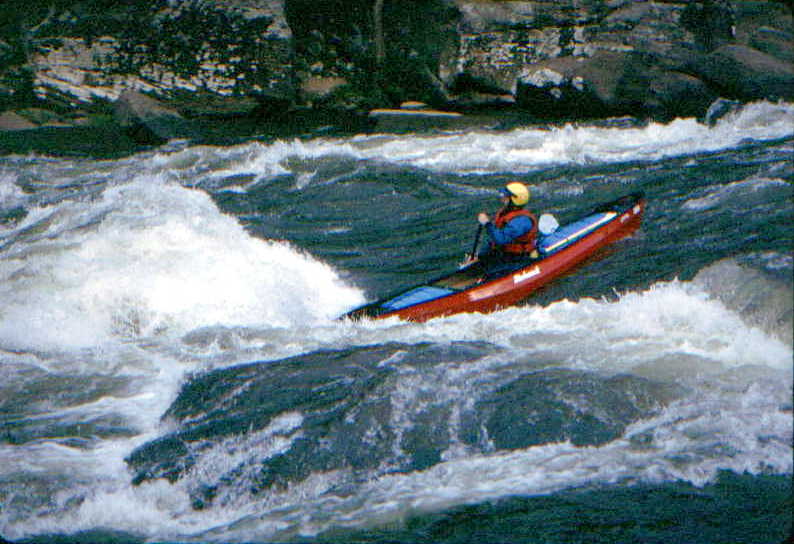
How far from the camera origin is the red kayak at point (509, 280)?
524 cm

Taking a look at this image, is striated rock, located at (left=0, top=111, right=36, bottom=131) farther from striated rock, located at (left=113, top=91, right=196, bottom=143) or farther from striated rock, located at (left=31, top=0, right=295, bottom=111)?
striated rock, located at (left=113, top=91, right=196, bottom=143)

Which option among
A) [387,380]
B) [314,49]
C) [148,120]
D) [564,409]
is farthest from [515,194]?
[314,49]

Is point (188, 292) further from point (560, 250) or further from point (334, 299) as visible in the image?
point (560, 250)

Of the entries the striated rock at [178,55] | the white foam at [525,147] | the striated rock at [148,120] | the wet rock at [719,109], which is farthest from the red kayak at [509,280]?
the striated rock at [178,55]

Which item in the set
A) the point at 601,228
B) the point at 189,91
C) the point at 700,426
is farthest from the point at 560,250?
the point at 189,91

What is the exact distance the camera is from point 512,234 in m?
5.67

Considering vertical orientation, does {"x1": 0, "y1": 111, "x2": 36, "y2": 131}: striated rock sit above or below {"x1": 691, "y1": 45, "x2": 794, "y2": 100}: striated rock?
below

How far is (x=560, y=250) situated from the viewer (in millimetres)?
5941

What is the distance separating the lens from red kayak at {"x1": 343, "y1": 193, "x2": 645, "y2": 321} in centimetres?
524

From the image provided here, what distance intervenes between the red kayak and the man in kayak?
7 cm

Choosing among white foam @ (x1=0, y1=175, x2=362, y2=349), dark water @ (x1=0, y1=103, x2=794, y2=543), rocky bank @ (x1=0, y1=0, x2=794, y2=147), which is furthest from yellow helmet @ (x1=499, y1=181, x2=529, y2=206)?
rocky bank @ (x1=0, y1=0, x2=794, y2=147)

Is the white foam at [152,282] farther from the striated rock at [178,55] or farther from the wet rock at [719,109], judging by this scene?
the striated rock at [178,55]

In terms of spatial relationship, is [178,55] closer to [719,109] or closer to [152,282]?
[719,109]

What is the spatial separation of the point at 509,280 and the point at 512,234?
360 mm
